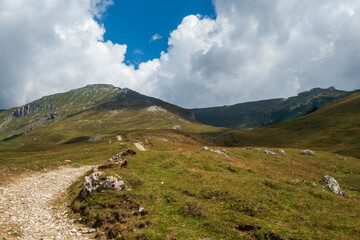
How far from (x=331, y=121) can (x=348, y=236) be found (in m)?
152

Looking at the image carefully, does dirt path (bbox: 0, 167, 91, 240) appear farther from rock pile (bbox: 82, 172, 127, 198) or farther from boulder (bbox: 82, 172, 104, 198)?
rock pile (bbox: 82, 172, 127, 198)

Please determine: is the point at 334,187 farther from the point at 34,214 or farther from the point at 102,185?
the point at 34,214

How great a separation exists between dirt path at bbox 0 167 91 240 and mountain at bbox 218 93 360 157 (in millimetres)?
103129

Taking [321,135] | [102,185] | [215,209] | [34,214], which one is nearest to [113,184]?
[102,185]

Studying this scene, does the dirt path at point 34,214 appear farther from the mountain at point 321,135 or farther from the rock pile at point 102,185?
the mountain at point 321,135

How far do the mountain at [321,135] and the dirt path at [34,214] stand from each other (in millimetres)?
103129

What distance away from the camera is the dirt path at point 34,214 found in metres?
15.3

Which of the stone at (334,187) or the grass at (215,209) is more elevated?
the grass at (215,209)

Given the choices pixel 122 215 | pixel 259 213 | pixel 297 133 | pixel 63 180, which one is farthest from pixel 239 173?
pixel 297 133

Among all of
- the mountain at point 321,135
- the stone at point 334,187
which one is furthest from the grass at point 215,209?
the mountain at point 321,135

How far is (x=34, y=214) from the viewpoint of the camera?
1938 cm

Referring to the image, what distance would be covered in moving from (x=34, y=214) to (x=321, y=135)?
14186cm

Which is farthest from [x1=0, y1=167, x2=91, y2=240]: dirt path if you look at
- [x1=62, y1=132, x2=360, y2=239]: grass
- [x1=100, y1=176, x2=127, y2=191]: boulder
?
[x1=100, y1=176, x2=127, y2=191]: boulder

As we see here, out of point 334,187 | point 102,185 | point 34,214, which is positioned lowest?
point 334,187
